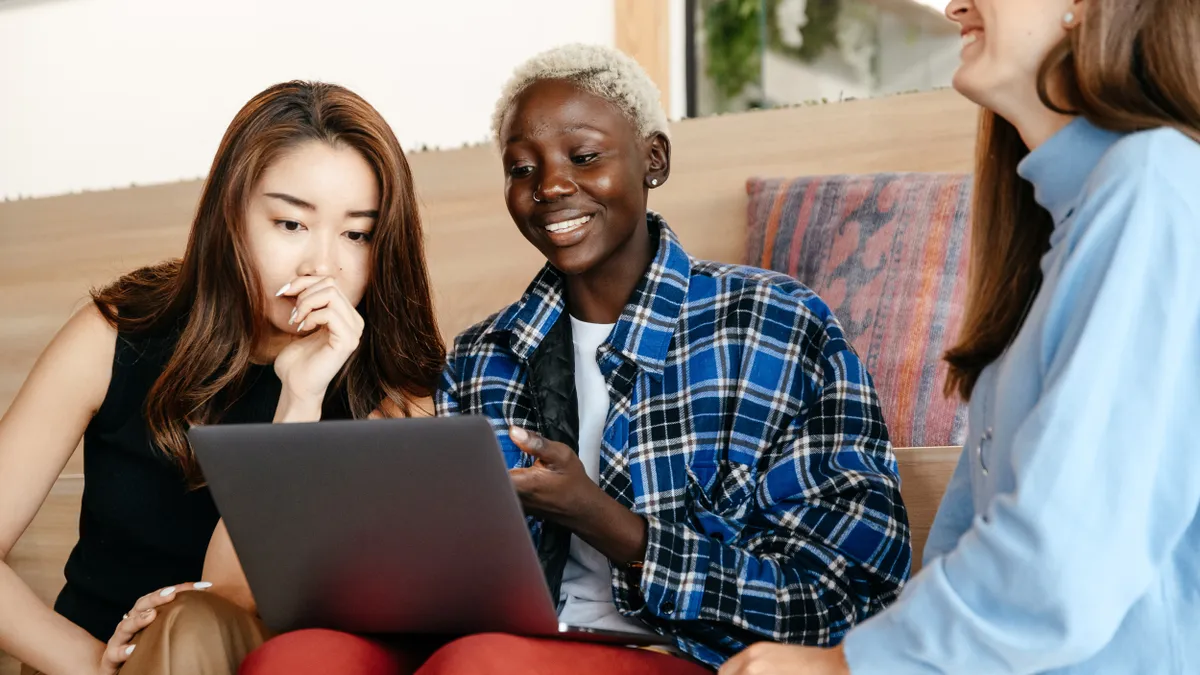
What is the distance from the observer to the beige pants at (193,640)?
1.05m

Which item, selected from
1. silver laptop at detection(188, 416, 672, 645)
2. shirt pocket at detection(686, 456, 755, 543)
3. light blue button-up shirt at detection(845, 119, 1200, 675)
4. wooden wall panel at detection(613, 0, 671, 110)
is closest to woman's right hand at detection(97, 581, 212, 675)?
silver laptop at detection(188, 416, 672, 645)

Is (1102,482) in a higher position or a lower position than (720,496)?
higher

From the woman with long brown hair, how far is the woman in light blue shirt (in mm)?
753

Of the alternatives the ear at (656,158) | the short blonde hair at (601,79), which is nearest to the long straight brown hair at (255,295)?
the short blonde hair at (601,79)

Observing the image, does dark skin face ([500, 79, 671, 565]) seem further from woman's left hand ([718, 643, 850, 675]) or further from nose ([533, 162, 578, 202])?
woman's left hand ([718, 643, 850, 675])

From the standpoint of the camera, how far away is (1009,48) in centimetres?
79

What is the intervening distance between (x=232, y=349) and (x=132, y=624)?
38 cm

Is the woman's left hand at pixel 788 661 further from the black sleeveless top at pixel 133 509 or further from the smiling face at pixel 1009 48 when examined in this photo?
the black sleeveless top at pixel 133 509

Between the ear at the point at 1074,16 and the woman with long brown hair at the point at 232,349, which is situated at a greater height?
the ear at the point at 1074,16

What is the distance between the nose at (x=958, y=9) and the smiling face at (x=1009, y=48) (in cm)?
3

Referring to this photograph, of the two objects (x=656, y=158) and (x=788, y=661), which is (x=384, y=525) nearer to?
(x=788, y=661)

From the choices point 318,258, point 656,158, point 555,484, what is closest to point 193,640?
point 555,484

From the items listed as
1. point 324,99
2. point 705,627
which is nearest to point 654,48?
point 324,99

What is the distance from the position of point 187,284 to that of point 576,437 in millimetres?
539
